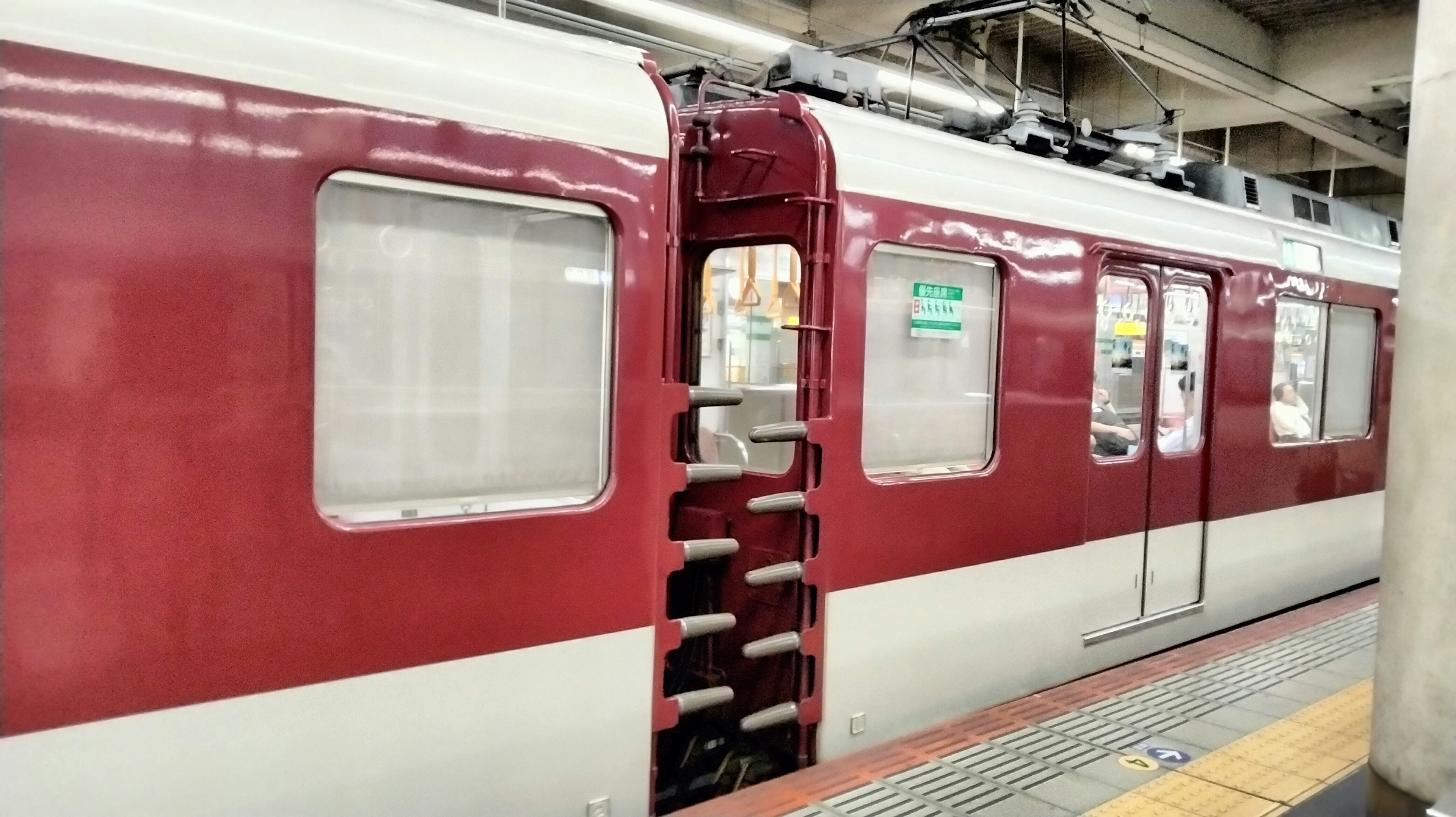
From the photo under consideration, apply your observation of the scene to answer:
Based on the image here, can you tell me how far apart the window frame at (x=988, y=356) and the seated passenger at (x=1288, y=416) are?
105 inches

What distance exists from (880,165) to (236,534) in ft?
8.00

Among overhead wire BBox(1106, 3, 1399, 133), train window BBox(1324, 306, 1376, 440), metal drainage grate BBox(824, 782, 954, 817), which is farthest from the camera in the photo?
overhead wire BBox(1106, 3, 1399, 133)

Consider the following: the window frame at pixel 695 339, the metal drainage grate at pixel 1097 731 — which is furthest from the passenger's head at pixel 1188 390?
the window frame at pixel 695 339

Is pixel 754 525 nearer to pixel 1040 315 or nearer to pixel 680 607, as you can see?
pixel 680 607

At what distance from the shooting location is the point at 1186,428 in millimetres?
5590

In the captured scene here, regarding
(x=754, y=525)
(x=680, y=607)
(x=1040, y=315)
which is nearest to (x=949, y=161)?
(x=1040, y=315)

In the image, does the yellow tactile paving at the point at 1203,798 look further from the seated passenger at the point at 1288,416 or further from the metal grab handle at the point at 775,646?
the seated passenger at the point at 1288,416

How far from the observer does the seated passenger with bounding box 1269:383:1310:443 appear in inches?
245

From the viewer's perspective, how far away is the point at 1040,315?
4.43m

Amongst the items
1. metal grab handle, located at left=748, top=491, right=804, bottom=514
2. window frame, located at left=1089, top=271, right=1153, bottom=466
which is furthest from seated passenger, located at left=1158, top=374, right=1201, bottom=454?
metal grab handle, located at left=748, top=491, right=804, bottom=514

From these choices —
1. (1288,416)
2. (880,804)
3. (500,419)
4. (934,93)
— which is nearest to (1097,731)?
(880,804)

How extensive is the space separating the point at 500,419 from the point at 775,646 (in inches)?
50.2

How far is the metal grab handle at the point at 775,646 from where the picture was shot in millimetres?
3459

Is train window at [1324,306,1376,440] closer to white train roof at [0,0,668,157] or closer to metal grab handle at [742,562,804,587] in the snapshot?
metal grab handle at [742,562,804,587]
